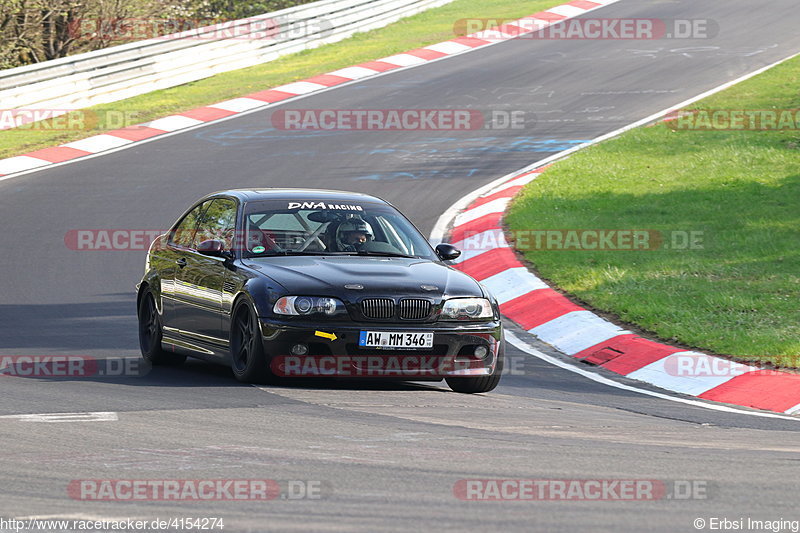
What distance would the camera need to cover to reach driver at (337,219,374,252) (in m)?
9.96

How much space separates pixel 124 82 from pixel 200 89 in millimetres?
1533

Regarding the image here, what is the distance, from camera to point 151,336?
425 inches

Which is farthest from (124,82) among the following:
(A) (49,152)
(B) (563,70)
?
(B) (563,70)

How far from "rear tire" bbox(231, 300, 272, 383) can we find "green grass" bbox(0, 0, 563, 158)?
12.2 m

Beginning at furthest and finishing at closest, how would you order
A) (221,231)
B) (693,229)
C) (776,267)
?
(693,229)
(776,267)
(221,231)

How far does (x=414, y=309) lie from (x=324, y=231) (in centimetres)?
130

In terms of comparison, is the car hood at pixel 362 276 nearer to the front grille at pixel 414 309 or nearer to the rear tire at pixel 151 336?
the front grille at pixel 414 309

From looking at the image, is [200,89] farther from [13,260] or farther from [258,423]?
[258,423]

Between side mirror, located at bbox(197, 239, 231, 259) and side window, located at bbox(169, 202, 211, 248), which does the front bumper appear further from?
side window, located at bbox(169, 202, 211, 248)

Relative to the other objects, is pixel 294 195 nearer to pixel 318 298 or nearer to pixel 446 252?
pixel 446 252

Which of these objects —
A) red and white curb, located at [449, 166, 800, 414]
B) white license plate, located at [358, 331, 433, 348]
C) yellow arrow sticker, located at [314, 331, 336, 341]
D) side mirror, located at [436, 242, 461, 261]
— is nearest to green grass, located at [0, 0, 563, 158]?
red and white curb, located at [449, 166, 800, 414]

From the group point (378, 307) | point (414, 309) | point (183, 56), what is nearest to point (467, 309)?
point (414, 309)

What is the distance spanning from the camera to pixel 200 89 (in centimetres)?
2616

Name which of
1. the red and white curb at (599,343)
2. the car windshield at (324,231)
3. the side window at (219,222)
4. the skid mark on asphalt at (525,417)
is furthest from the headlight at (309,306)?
the red and white curb at (599,343)
